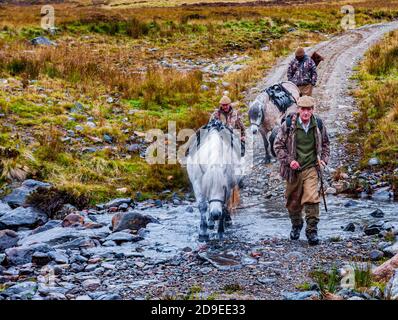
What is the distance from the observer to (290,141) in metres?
8.82

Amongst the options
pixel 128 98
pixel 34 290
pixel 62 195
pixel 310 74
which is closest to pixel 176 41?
pixel 128 98

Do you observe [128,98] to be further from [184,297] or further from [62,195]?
[184,297]

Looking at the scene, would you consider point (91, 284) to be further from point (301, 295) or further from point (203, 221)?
point (301, 295)

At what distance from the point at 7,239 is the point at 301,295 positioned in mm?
5199

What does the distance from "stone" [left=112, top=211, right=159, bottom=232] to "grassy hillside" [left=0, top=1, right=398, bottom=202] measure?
2.18 metres

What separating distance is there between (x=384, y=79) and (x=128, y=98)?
30.3 ft

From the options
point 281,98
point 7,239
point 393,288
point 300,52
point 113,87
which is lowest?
point 7,239

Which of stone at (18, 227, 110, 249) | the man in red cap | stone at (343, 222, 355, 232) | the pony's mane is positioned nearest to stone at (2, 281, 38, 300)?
stone at (18, 227, 110, 249)

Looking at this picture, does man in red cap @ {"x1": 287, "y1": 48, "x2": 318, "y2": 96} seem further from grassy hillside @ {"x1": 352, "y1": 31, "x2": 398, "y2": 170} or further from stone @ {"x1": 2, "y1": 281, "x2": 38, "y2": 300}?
stone @ {"x1": 2, "y1": 281, "x2": 38, "y2": 300}

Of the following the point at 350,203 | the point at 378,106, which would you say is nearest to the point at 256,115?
the point at 350,203

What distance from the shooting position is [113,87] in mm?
19469

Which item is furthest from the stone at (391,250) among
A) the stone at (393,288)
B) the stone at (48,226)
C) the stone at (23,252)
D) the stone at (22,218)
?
the stone at (22,218)

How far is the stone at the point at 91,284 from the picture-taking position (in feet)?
23.9

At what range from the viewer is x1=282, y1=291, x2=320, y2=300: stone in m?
6.52
